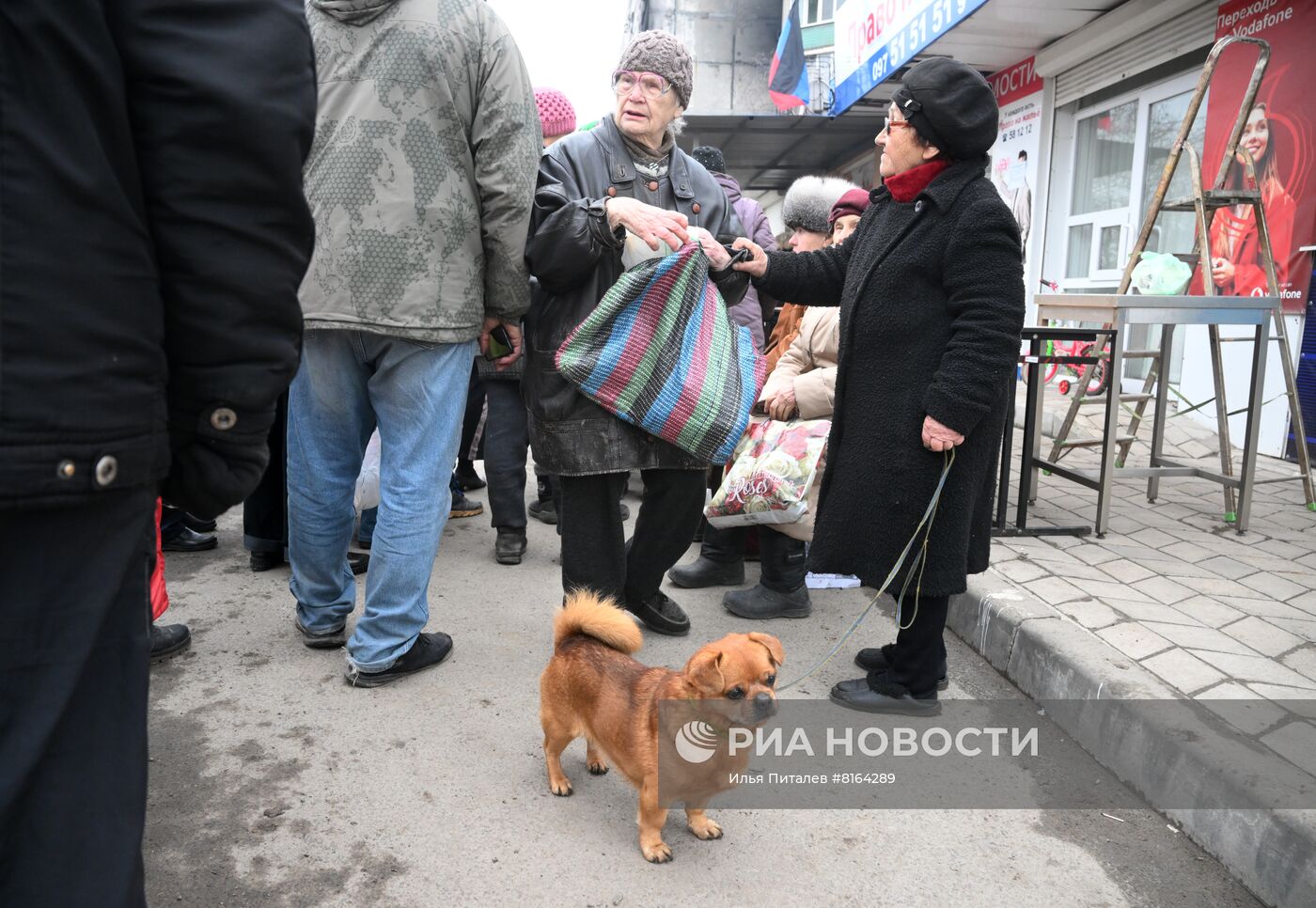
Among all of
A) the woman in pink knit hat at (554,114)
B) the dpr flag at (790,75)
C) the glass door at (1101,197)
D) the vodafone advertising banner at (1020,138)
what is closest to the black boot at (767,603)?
the woman in pink knit hat at (554,114)

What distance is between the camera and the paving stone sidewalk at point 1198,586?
2957 mm

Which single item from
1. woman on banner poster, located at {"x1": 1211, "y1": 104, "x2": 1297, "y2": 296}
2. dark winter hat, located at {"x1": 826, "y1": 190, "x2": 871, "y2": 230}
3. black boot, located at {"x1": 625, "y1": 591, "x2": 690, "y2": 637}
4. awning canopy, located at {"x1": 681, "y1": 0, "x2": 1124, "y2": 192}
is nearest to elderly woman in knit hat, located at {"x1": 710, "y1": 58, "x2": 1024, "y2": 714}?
black boot, located at {"x1": 625, "y1": 591, "x2": 690, "y2": 637}

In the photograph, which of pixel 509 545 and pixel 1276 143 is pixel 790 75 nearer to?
pixel 1276 143

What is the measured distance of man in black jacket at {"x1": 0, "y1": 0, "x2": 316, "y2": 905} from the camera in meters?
1.04

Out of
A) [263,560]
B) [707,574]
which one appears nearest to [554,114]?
[707,574]

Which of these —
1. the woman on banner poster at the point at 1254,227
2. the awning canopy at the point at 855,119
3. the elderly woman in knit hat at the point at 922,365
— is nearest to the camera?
the elderly woman in knit hat at the point at 922,365

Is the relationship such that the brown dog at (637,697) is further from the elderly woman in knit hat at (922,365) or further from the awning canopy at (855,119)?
the awning canopy at (855,119)

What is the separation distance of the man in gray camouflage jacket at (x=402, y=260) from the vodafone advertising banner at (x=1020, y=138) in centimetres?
861

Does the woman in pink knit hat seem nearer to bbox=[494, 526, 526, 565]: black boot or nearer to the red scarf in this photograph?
bbox=[494, 526, 526, 565]: black boot

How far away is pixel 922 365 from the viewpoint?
279 centimetres

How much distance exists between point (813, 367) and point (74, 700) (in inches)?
131

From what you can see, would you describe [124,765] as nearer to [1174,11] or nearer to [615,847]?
[615,847]

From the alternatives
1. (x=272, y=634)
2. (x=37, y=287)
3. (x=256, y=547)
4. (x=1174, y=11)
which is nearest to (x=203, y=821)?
(x=272, y=634)

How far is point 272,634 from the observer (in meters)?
3.62
